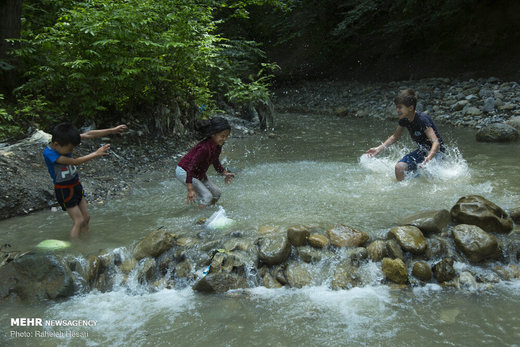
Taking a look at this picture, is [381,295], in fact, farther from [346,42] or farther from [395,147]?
[346,42]

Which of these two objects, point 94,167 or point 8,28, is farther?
point 8,28

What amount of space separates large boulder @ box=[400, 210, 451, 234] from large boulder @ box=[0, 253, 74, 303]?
3.68 meters

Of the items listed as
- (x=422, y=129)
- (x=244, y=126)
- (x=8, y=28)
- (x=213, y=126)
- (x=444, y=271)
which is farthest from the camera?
(x=244, y=126)

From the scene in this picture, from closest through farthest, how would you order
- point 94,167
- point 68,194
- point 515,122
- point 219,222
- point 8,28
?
point 68,194 < point 219,222 < point 94,167 < point 8,28 < point 515,122

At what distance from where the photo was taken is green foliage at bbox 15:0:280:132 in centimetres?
725

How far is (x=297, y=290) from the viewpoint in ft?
12.3

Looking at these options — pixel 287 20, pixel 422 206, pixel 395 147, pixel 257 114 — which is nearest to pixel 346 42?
pixel 287 20

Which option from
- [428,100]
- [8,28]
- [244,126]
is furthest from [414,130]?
[428,100]

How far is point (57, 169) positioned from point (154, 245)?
1.46 m

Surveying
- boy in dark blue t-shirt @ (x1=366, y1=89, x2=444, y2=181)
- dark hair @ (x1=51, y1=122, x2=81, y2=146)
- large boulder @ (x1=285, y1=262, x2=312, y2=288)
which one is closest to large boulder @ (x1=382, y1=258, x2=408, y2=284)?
large boulder @ (x1=285, y1=262, x2=312, y2=288)

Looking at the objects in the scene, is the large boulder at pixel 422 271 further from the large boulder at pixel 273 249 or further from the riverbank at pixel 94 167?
the riverbank at pixel 94 167

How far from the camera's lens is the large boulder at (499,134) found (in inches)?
342

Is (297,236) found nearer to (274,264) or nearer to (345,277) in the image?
(274,264)

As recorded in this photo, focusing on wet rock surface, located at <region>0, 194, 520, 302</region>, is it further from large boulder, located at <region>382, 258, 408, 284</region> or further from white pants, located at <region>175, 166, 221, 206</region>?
white pants, located at <region>175, 166, 221, 206</region>
